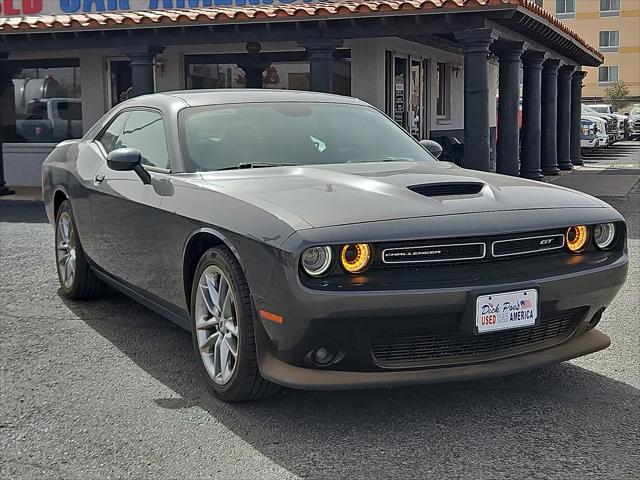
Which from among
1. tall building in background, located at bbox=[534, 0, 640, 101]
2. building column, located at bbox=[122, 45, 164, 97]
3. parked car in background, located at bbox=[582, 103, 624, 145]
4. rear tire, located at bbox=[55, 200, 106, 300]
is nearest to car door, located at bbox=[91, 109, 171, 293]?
rear tire, located at bbox=[55, 200, 106, 300]

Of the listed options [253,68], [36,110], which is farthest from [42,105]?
[253,68]

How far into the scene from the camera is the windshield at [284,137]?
4605 millimetres

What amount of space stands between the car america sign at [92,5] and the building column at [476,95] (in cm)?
388

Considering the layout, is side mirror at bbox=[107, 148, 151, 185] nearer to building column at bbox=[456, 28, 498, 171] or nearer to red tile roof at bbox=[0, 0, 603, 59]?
red tile roof at bbox=[0, 0, 603, 59]

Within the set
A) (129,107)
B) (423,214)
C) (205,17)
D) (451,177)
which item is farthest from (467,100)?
(423,214)

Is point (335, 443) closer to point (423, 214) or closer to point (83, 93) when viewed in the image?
point (423, 214)

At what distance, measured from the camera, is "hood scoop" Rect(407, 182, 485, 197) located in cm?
390

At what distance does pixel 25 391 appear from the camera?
4148mm

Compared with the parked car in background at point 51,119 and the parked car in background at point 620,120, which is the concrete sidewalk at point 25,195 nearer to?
the parked car in background at point 51,119

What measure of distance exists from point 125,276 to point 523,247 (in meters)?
2.42

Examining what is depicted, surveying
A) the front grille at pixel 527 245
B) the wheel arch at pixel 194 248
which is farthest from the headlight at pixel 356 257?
the wheel arch at pixel 194 248

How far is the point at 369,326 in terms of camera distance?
3.40m

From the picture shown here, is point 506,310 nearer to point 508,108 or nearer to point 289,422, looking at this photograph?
point 289,422

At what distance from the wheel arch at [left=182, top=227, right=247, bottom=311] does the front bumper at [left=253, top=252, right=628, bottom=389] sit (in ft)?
1.66
